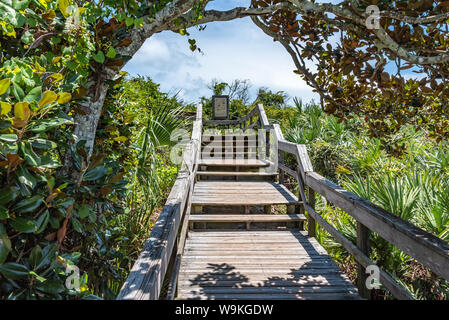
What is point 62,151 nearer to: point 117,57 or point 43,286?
point 117,57

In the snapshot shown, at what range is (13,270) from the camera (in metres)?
1.11

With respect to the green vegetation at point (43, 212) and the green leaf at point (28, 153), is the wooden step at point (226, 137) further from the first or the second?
the green leaf at point (28, 153)

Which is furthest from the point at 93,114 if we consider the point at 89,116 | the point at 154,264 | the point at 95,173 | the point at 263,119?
the point at 263,119

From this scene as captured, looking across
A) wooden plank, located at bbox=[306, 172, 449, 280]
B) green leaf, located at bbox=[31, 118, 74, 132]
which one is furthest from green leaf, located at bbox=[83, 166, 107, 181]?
wooden plank, located at bbox=[306, 172, 449, 280]

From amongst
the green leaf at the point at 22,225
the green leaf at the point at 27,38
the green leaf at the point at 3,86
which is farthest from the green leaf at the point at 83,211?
the green leaf at the point at 27,38

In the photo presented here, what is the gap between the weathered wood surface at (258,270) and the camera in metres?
2.43

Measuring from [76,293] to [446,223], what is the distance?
3613mm

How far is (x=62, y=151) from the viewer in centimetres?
180

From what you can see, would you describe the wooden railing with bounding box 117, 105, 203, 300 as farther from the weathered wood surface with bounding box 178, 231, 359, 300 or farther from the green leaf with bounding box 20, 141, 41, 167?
the green leaf with bounding box 20, 141, 41, 167

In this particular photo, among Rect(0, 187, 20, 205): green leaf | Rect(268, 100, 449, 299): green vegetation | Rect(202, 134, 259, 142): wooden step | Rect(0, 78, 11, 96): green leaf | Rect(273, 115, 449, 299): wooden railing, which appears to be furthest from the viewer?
Rect(202, 134, 259, 142): wooden step

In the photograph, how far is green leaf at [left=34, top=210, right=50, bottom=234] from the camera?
1.19m

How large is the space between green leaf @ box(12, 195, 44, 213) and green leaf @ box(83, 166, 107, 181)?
0.31m

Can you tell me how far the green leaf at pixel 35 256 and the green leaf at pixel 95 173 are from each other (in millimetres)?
390
